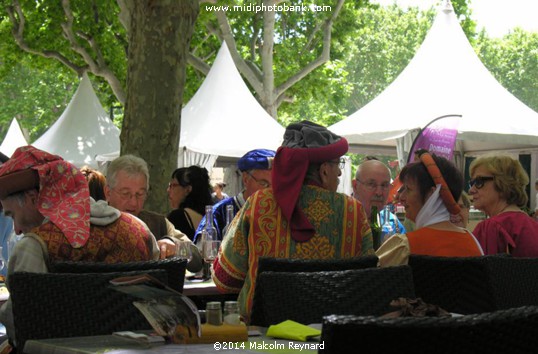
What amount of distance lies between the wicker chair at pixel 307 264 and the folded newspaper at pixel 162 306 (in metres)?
0.69

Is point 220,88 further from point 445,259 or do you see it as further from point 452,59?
point 445,259

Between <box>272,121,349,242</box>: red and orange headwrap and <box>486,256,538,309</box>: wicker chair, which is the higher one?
<box>272,121,349,242</box>: red and orange headwrap

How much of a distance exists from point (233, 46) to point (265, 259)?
21.7 m

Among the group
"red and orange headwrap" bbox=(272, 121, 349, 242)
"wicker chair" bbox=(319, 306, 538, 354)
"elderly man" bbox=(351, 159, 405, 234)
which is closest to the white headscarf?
"red and orange headwrap" bbox=(272, 121, 349, 242)

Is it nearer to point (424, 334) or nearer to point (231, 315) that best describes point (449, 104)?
point (231, 315)

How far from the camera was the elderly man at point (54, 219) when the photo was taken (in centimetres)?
407

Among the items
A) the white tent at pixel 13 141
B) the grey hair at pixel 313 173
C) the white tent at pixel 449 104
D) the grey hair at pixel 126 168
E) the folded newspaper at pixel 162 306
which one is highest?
the white tent at pixel 449 104

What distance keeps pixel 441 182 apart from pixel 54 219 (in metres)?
2.01

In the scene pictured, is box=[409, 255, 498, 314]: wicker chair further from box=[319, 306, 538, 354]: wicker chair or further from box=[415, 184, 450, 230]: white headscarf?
box=[319, 306, 538, 354]: wicker chair

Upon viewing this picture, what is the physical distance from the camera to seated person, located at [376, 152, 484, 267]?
4.82 metres

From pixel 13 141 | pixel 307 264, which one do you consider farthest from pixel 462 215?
pixel 13 141

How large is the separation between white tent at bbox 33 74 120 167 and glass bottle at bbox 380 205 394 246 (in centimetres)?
1420

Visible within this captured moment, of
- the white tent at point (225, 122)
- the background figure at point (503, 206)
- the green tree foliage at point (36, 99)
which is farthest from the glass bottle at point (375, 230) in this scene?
the green tree foliage at point (36, 99)

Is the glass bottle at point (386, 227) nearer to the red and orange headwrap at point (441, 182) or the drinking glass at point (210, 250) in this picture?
the drinking glass at point (210, 250)
